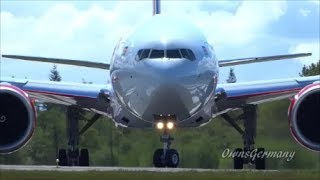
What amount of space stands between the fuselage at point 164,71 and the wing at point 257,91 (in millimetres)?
2332

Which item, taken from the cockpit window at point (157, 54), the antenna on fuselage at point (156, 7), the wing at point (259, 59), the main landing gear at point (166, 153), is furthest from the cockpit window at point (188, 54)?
the antenna on fuselage at point (156, 7)

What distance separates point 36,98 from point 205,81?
21.6 ft

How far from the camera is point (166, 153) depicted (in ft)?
68.3

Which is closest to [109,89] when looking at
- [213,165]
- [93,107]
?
[93,107]

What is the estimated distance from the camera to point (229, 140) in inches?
1117

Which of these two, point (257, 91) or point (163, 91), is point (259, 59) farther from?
point (163, 91)

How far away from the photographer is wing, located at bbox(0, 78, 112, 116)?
2480 cm

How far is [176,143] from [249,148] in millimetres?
2883

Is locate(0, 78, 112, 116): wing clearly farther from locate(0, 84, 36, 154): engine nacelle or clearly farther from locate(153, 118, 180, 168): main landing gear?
locate(153, 118, 180, 168): main landing gear

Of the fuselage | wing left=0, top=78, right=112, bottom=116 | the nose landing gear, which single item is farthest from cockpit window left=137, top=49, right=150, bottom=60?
wing left=0, top=78, right=112, bottom=116

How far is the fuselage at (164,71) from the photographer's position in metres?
20.0

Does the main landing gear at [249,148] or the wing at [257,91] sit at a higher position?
the wing at [257,91]

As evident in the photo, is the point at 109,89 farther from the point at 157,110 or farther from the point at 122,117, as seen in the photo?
the point at 157,110

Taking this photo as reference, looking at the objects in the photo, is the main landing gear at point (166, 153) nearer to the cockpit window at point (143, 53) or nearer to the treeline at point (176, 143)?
the cockpit window at point (143, 53)
